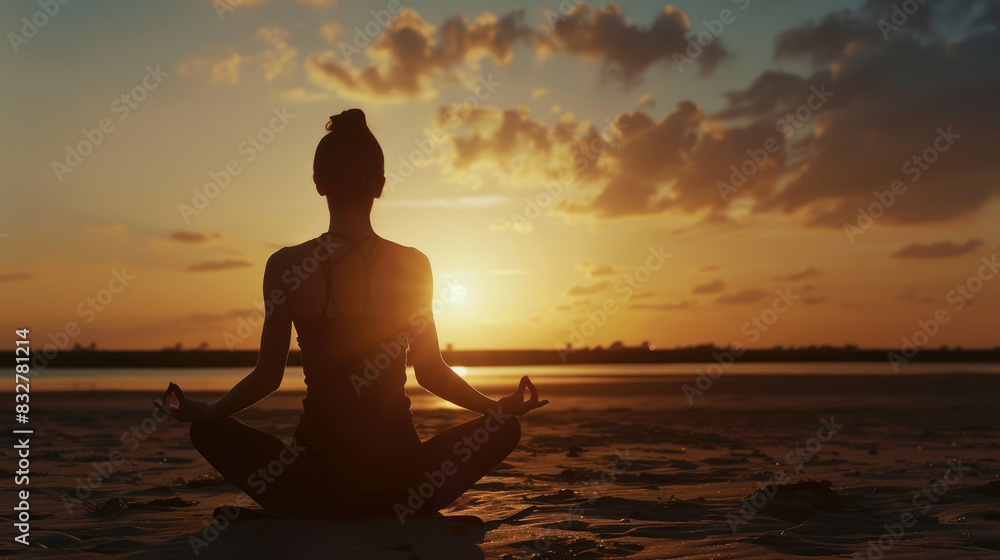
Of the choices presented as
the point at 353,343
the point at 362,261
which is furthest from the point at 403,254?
the point at 353,343

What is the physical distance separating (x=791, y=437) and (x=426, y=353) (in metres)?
8.19

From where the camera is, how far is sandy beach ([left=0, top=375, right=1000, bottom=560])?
4.16 metres

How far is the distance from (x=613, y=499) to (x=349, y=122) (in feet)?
11.8

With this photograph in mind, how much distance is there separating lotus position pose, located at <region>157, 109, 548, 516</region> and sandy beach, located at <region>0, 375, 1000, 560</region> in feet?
0.79

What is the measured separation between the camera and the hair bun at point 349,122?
14.1 feet

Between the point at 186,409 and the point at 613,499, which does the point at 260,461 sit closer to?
the point at 186,409

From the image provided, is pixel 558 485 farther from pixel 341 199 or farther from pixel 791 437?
pixel 791 437

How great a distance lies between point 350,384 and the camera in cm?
437

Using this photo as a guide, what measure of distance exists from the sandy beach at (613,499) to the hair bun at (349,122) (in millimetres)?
2312

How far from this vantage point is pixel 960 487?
20.8 ft

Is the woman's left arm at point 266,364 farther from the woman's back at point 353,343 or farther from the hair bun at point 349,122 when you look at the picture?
the hair bun at point 349,122

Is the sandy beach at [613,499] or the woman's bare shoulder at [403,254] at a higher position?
the woman's bare shoulder at [403,254]

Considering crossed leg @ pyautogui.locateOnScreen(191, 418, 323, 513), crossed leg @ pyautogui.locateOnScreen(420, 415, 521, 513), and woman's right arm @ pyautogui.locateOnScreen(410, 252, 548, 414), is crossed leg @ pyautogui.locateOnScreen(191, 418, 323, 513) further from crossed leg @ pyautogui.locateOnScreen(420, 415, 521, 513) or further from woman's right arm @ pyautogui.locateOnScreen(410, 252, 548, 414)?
woman's right arm @ pyautogui.locateOnScreen(410, 252, 548, 414)

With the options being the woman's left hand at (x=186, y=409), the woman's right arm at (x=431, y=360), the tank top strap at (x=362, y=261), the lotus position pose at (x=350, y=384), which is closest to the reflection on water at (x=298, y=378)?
the lotus position pose at (x=350, y=384)
